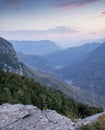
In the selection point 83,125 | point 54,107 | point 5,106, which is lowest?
point 54,107

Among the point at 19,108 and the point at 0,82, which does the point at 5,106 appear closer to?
the point at 19,108

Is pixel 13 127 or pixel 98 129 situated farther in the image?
pixel 13 127

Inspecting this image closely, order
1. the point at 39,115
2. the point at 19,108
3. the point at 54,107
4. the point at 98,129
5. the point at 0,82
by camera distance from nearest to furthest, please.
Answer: the point at 98,129
the point at 39,115
the point at 19,108
the point at 54,107
the point at 0,82

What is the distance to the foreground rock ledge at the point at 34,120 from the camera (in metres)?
14.9

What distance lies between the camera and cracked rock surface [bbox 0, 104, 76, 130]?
49.2 ft

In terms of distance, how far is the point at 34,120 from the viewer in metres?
16.2

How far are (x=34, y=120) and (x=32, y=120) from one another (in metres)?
0.13

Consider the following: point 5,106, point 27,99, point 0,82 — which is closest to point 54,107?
point 27,99

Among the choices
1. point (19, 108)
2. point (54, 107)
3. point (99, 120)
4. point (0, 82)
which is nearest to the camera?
point (99, 120)

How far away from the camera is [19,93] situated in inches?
2544

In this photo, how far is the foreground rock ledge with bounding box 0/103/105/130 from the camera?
14.9 metres

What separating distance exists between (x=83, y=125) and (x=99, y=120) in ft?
2.65

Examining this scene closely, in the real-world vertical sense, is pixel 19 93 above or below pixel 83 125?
below

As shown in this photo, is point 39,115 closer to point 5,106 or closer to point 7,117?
point 7,117
